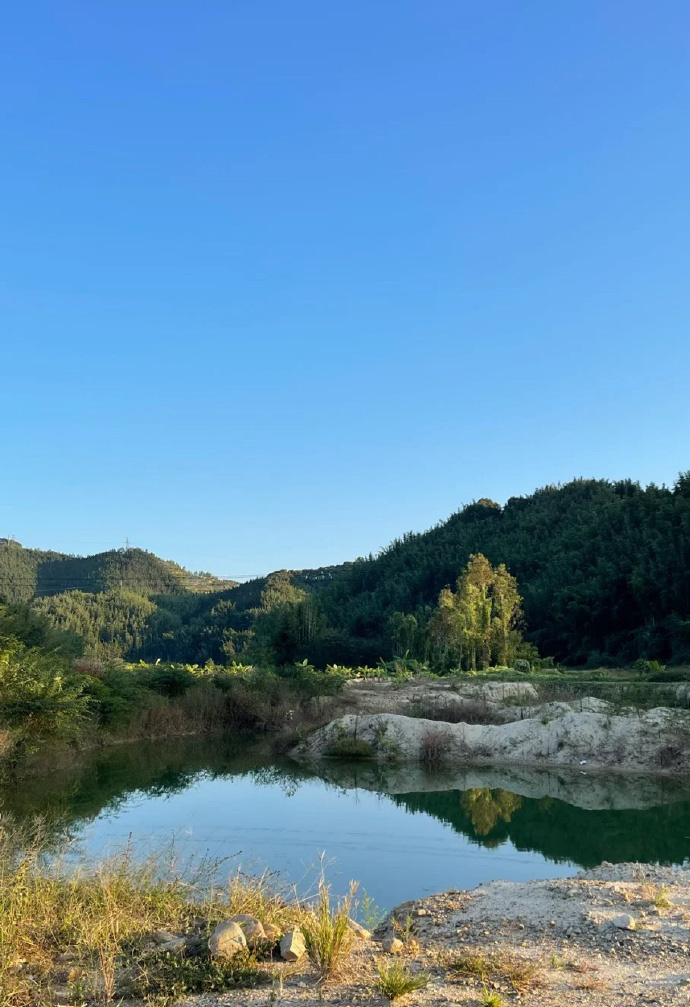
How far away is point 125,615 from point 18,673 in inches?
2921

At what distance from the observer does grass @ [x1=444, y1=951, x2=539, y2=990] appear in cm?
573

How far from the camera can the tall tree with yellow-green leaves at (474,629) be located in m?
42.6

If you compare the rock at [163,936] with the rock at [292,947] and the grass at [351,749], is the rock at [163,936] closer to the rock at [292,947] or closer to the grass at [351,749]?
the rock at [292,947]

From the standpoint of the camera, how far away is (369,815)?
1664cm

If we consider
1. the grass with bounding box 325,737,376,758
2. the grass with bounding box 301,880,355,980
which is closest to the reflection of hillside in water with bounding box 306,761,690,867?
the grass with bounding box 325,737,376,758

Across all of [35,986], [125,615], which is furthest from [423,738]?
[125,615]

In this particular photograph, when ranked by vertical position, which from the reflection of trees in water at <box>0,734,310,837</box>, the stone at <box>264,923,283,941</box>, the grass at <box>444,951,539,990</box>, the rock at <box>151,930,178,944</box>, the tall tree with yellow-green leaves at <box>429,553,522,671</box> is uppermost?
the tall tree with yellow-green leaves at <box>429,553,522,671</box>

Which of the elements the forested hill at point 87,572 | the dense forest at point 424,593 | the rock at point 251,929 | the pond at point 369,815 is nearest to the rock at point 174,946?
the rock at point 251,929

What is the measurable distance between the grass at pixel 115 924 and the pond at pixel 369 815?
1.99 meters

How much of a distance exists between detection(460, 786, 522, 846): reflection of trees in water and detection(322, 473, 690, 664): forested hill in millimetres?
26552

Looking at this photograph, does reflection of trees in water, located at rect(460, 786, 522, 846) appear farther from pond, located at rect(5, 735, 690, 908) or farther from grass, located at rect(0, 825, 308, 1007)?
grass, located at rect(0, 825, 308, 1007)

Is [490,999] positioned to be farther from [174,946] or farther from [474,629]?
[474,629]

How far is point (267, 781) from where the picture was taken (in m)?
21.0

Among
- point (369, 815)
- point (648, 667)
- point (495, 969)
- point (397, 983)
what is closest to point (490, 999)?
point (397, 983)
